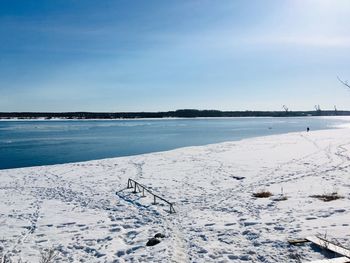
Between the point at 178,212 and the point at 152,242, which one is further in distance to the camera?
the point at 178,212

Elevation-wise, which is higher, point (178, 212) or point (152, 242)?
point (152, 242)

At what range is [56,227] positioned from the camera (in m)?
13.5

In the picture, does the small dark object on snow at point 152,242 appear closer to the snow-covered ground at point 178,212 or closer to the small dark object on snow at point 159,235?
the snow-covered ground at point 178,212

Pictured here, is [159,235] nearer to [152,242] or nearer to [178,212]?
[152,242]

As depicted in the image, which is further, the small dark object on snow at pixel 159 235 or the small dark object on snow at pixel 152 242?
the small dark object on snow at pixel 159 235

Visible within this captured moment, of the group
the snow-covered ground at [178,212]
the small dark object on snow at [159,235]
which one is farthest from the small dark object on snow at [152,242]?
the small dark object on snow at [159,235]

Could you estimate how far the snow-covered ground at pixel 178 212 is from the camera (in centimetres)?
1037

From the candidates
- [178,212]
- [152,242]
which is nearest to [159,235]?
[152,242]

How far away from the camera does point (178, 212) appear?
14898 mm

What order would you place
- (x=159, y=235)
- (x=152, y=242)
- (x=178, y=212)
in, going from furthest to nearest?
(x=178, y=212), (x=159, y=235), (x=152, y=242)

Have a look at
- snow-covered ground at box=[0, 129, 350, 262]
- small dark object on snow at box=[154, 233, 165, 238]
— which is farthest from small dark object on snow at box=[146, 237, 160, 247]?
small dark object on snow at box=[154, 233, 165, 238]

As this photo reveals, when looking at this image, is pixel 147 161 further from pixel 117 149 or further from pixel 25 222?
pixel 25 222

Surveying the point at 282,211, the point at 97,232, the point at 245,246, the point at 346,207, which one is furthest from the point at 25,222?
the point at 346,207

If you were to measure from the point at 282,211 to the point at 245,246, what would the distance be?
4178mm
